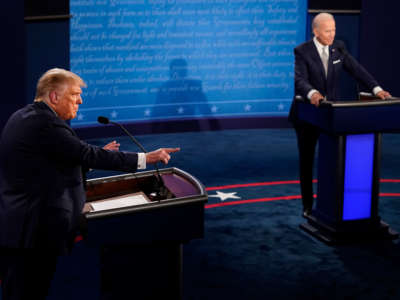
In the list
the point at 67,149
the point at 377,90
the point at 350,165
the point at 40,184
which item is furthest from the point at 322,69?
the point at 40,184

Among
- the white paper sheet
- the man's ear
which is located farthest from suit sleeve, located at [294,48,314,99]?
the man's ear

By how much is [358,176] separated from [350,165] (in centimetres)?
12

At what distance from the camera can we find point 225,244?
4707 millimetres

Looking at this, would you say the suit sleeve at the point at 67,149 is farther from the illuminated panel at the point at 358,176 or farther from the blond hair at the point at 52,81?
the illuminated panel at the point at 358,176

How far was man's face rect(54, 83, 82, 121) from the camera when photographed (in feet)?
8.98

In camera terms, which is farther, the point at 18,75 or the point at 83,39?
the point at 83,39

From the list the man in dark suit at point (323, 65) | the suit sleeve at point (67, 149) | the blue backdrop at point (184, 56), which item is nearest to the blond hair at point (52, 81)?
the suit sleeve at point (67, 149)

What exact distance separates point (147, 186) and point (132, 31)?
583 cm

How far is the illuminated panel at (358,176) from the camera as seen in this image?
4.57 m

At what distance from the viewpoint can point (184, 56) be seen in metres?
9.09

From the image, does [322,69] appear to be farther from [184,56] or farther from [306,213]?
[184,56]

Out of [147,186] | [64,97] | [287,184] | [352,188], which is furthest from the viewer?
[287,184]

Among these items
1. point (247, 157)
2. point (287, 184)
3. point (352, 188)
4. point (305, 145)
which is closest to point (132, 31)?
point (247, 157)

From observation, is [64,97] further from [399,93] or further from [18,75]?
[399,93]
